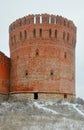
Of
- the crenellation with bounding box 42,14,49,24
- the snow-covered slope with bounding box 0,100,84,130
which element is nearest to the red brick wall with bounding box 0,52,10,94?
the snow-covered slope with bounding box 0,100,84,130

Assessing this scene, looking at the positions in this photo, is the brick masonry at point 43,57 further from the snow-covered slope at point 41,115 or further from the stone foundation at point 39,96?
the snow-covered slope at point 41,115

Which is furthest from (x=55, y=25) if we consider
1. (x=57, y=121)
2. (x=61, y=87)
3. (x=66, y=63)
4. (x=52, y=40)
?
(x=57, y=121)

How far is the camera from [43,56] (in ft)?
99.2

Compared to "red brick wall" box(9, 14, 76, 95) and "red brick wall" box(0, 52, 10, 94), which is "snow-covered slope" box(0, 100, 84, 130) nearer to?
"red brick wall" box(9, 14, 76, 95)

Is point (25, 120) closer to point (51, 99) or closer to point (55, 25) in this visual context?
point (51, 99)

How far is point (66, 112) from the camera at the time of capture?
26.1 m

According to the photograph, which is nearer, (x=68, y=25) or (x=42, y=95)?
(x=42, y=95)

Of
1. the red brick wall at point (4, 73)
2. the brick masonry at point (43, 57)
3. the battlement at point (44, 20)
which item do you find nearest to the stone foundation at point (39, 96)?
the brick masonry at point (43, 57)

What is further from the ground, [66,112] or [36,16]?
[36,16]

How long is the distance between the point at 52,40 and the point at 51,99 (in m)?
5.41

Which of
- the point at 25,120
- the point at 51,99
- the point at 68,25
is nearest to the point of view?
the point at 25,120

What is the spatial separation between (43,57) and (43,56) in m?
0.09

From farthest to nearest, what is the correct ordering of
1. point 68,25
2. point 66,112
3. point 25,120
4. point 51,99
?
1. point 68,25
2. point 51,99
3. point 66,112
4. point 25,120

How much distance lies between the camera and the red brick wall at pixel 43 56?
30109 millimetres
